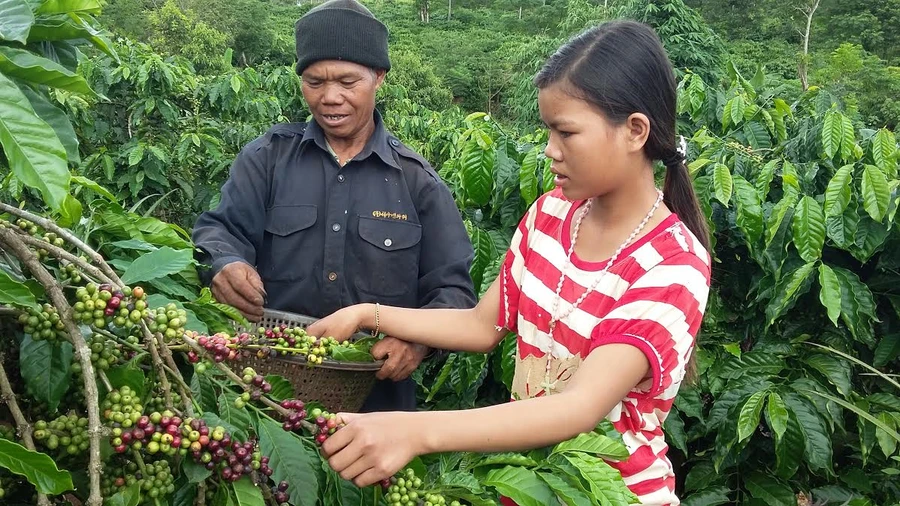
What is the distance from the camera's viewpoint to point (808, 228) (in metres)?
2.34

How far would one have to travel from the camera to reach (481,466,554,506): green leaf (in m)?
0.97

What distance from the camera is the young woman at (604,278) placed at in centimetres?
120

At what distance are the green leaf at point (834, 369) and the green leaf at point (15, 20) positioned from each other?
2311 mm

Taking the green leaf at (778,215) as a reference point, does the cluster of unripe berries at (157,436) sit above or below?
above

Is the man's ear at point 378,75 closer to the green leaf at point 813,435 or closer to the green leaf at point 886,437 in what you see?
the green leaf at point 813,435

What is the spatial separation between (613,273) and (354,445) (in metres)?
0.63

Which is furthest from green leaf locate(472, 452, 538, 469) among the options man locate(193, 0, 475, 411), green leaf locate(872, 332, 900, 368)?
green leaf locate(872, 332, 900, 368)

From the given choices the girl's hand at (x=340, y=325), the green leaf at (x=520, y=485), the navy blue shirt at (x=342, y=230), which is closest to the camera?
the green leaf at (x=520, y=485)

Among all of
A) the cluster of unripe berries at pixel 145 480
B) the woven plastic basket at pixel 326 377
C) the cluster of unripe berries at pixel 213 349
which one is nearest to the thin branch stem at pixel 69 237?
the cluster of unripe berries at pixel 213 349

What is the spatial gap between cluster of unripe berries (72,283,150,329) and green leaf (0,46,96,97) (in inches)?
10.0

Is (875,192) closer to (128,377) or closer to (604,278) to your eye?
(604,278)

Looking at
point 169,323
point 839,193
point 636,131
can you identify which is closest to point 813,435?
point 839,193

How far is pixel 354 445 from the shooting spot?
94cm

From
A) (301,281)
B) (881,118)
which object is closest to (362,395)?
(301,281)
